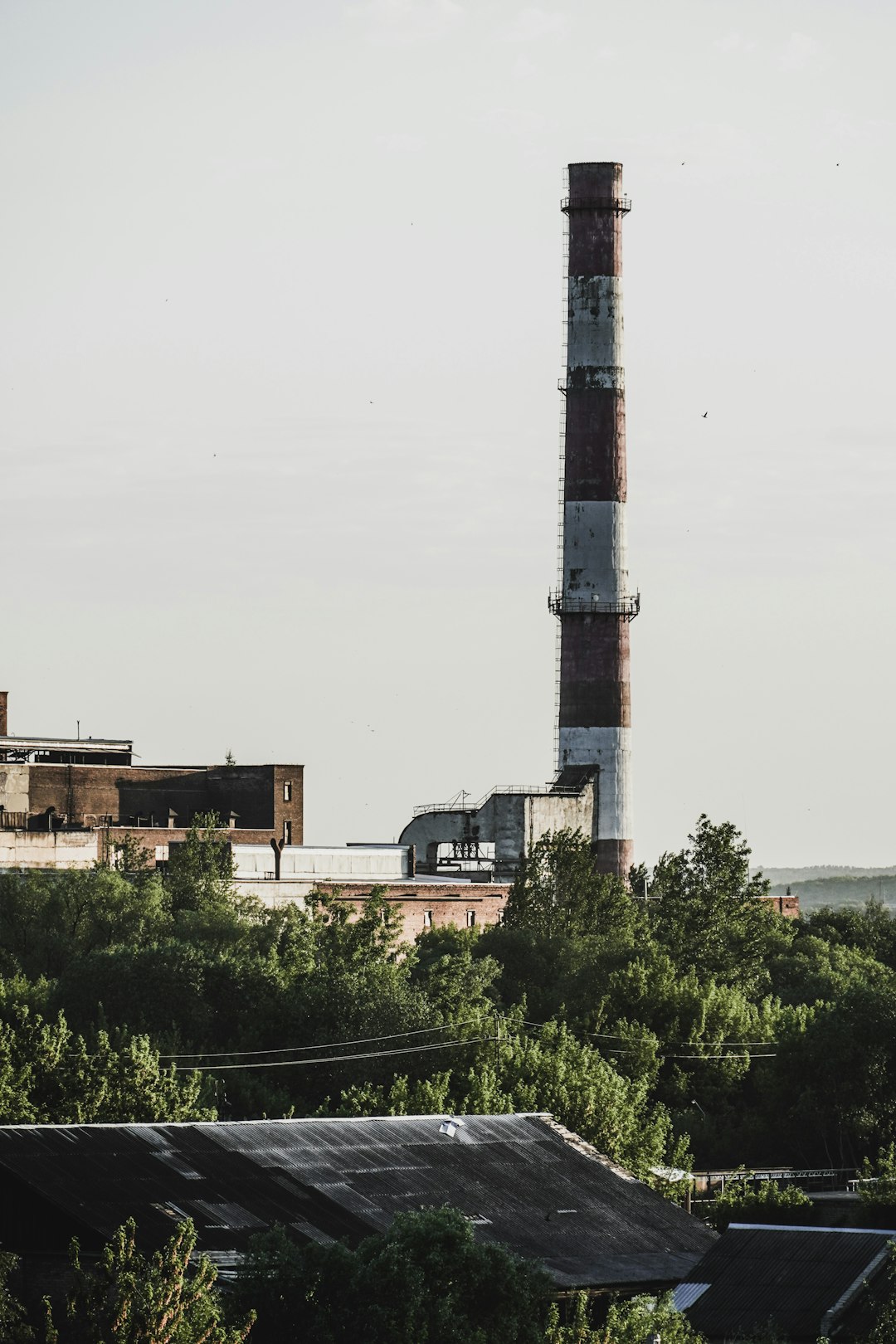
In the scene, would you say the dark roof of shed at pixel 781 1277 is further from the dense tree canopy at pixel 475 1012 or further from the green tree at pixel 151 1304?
the green tree at pixel 151 1304

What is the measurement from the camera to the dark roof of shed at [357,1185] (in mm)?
29578

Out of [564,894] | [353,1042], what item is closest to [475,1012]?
[353,1042]

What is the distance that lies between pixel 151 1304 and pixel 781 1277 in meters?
12.6

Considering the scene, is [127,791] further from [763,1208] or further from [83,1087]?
[763,1208]

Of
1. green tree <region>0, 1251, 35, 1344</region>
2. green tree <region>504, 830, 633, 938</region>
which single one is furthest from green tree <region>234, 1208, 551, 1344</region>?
green tree <region>504, 830, 633, 938</region>

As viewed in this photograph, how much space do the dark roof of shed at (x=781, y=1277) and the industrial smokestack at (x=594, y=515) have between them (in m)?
43.2

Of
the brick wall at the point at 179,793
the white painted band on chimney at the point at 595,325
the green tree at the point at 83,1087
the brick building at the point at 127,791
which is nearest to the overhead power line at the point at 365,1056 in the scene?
the green tree at the point at 83,1087

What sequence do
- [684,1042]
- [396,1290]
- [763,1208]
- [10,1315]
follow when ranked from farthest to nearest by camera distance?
[684,1042] → [763,1208] → [10,1315] → [396,1290]

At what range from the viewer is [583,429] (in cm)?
7544

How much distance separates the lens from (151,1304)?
72.1 feet

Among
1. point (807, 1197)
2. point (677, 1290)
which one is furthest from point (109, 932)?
point (677, 1290)

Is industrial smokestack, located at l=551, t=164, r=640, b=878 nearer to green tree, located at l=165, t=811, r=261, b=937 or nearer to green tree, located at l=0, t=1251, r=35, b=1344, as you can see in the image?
green tree, located at l=165, t=811, r=261, b=937

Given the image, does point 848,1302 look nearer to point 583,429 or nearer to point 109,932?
point 109,932

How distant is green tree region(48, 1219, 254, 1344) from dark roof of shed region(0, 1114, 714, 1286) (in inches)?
183
